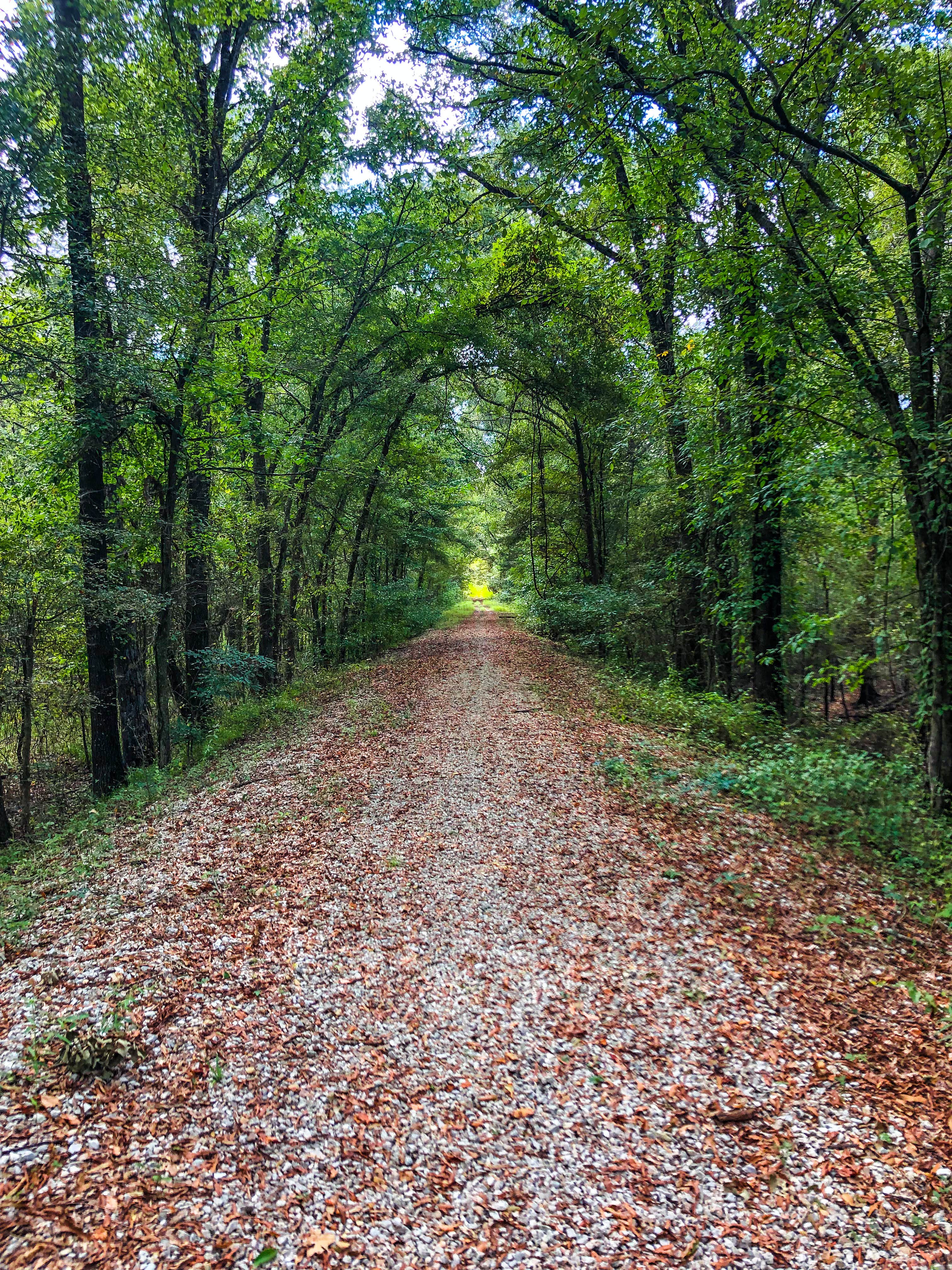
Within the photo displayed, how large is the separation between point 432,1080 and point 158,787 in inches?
238

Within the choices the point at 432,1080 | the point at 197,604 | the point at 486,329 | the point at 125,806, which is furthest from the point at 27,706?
the point at 486,329

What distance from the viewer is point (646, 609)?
1276 centimetres

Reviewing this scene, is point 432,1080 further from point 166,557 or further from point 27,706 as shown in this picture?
point 27,706

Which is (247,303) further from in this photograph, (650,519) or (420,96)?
(650,519)

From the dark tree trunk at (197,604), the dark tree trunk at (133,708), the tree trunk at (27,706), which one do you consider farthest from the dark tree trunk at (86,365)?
the dark tree trunk at (133,708)

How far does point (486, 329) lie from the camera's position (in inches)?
556

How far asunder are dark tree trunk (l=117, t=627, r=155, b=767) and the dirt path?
6.17 m

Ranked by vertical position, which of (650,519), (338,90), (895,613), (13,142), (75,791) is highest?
(338,90)

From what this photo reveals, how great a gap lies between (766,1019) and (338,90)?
15.4 m

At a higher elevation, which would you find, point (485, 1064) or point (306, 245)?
point (306, 245)

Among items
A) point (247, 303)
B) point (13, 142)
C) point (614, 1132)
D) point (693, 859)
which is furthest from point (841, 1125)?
point (247, 303)

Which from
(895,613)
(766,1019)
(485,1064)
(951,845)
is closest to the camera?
(485,1064)

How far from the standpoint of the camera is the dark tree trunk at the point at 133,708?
406 inches

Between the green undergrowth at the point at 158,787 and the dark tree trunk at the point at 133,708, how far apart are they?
0.63 meters
